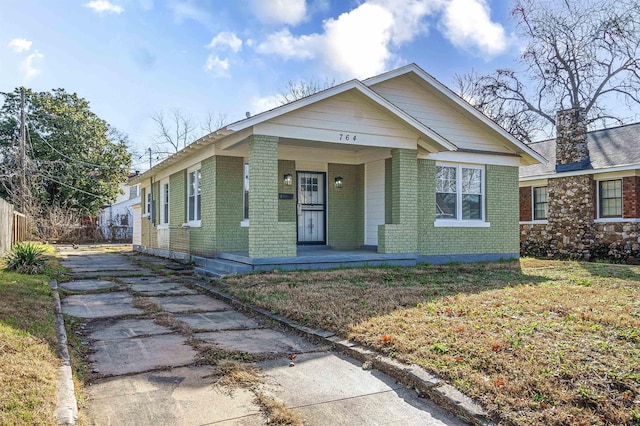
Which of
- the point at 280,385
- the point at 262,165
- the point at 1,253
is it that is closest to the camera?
the point at 280,385

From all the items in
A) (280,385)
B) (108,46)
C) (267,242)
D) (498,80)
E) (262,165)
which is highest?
(498,80)

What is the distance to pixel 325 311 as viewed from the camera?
6516 millimetres

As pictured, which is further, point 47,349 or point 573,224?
point 573,224

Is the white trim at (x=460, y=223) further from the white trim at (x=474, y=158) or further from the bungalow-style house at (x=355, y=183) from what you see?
the white trim at (x=474, y=158)

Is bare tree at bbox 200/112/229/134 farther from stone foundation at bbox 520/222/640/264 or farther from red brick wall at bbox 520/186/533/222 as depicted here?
stone foundation at bbox 520/222/640/264

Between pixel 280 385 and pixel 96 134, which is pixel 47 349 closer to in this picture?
pixel 280 385

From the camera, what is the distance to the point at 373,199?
13.6 metres

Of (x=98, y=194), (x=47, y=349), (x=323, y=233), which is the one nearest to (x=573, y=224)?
(x=323, y=233)

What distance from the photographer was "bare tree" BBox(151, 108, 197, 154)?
44.3 meters

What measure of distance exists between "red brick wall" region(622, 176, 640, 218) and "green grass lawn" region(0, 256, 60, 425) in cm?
1644

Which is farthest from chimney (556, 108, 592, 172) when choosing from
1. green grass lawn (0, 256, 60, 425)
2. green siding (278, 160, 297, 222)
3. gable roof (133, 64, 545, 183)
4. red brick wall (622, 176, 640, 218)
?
green grass lawn (0, 256, 60, 425)

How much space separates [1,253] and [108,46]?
6506mm

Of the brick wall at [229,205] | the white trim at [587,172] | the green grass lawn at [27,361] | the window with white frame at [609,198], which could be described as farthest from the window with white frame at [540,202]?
the green grass lawn at [27,361]

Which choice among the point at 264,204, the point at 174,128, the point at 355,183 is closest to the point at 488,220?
the point at 355,183
